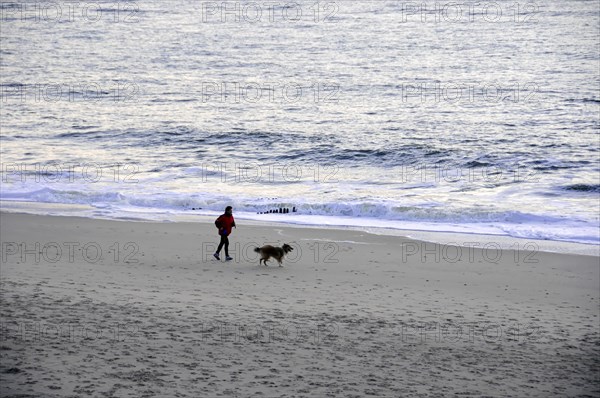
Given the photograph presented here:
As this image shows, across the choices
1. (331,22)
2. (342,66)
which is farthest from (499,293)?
(331,22)

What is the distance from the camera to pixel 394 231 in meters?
19.1

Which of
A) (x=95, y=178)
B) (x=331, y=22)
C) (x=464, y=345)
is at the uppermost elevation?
(x=331, y=22)

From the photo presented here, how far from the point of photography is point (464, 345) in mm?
10695

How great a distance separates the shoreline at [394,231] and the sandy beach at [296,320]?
22.3 inches

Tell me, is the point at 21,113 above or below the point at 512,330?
above

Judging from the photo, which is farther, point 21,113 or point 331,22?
point 331,22

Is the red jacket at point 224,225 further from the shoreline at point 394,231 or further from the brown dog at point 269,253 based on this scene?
the shoreline at point 394,231

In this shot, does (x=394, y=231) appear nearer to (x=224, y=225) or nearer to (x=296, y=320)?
(x=224, y=225)

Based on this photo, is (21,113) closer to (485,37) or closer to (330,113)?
(330,113)

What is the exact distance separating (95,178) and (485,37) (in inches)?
1660

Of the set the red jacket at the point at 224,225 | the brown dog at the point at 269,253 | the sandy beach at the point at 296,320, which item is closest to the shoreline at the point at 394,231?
the sandy beach at the point at 296,320

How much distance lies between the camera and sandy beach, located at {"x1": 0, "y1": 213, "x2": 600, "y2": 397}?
922cm

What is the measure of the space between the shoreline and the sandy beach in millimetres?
567

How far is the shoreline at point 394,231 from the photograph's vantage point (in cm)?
1736
